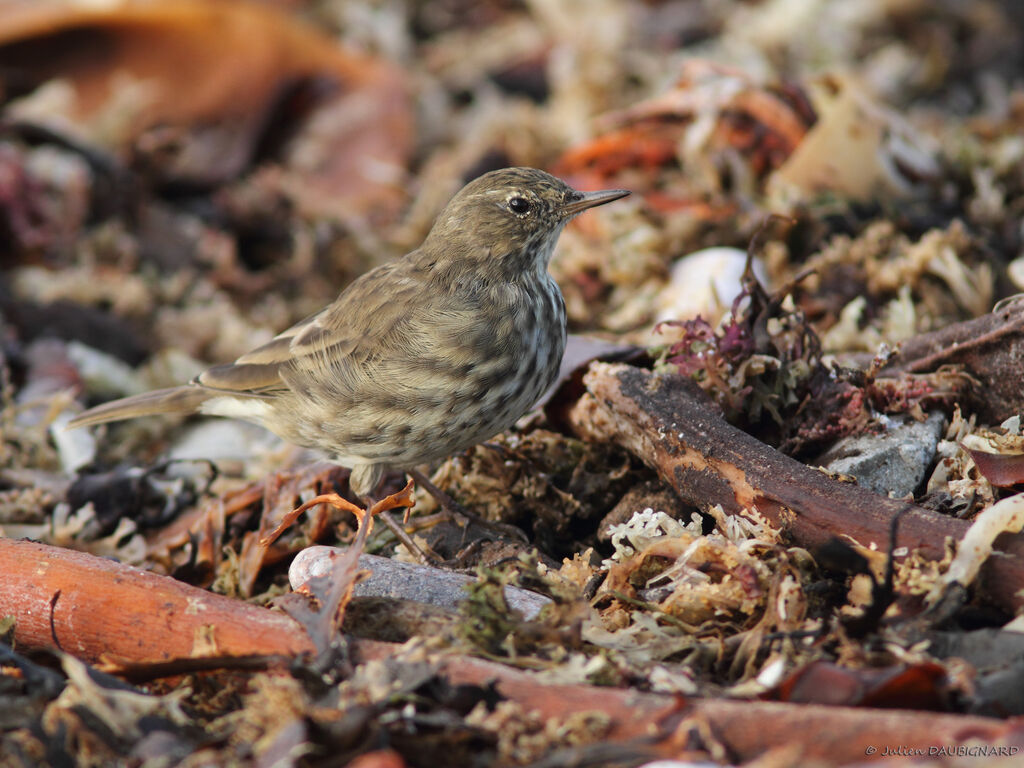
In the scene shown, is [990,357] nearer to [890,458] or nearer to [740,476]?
[890,458]

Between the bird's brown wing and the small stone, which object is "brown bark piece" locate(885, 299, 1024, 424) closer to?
the small stone

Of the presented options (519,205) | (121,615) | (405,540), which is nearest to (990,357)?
(519,205)

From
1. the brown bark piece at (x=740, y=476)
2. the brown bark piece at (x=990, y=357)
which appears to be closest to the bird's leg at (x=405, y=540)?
the brown bark piece at (x=740, y=476)

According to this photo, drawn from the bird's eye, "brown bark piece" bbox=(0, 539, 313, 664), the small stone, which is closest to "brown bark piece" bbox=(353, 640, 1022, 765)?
"brown bark piece" bbox=(0, 539, 313, 664)

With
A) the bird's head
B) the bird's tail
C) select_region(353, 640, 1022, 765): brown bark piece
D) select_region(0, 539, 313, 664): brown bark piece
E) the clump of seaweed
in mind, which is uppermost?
the bird's head

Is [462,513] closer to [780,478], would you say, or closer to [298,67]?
[780,478]

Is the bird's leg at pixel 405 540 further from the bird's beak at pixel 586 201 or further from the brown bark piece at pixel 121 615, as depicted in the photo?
the bird's beak at pixel 586 201
